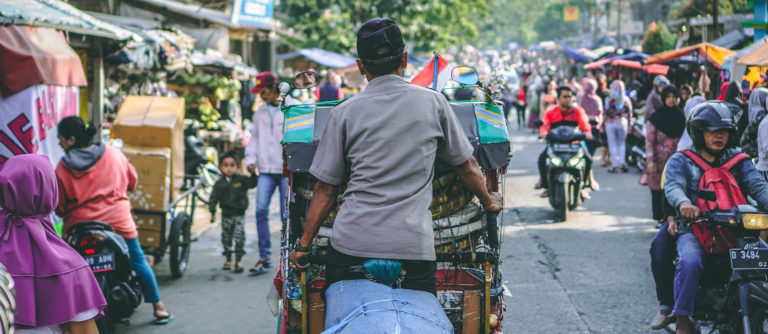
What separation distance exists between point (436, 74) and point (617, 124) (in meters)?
11.5

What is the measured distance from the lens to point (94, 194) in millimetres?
5762

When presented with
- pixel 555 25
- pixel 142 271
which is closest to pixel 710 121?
pixel 142 271

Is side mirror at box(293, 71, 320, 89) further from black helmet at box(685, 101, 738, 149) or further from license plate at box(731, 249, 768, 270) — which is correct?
license plate at box(731, 249, 768, 270)

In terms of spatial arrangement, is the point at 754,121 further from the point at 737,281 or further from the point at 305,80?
the point at 305,80

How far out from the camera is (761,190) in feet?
15.6

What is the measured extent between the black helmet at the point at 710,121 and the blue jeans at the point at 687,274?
64cm

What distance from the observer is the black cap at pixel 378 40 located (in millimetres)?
3043

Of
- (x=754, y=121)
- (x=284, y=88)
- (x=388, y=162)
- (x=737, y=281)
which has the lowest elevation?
(x=737, y=281)

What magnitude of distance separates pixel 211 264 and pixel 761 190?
216 inches

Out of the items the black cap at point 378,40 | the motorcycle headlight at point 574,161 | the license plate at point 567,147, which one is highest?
the black cap at point 378,40

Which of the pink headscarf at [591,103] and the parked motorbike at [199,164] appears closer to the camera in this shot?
the parked motorbike at [199,164]

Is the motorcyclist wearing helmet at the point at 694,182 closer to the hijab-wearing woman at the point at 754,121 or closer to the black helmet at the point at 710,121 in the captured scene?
the black helmet at the point at 710,121

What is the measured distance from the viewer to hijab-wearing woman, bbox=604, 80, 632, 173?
15273mm

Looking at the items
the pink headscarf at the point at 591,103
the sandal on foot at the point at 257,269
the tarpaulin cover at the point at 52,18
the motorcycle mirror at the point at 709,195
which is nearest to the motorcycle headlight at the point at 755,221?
the motorcycle mirror at the point at 709,195
